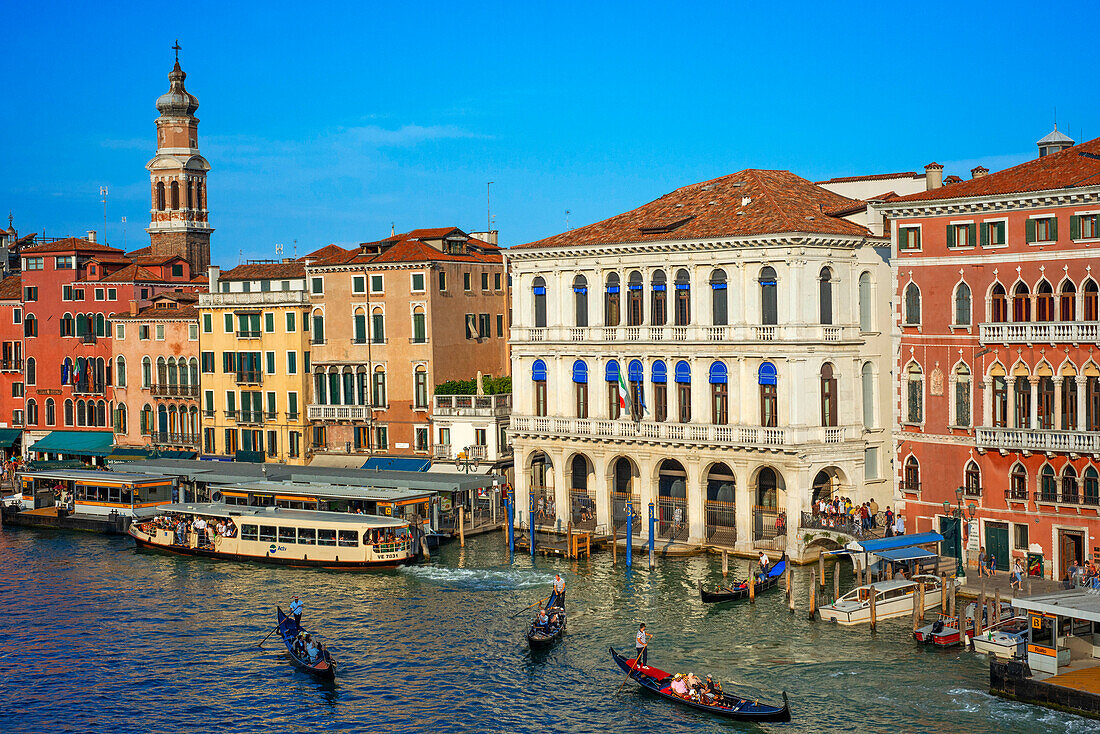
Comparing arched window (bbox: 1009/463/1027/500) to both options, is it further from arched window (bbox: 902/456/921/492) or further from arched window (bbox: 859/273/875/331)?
arched window (bbox: 859/273/875/331)

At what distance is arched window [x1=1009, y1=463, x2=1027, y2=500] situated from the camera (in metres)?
48.7

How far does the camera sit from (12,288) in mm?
92688

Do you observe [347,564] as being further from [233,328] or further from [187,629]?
[233,328]

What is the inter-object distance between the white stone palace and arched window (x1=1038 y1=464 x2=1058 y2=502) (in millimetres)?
8694

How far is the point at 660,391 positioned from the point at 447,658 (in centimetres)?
1896

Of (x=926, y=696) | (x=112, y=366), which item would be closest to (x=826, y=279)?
(x=926, y=696)

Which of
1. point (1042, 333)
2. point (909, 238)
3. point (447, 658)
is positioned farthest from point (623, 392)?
point (447, 658)

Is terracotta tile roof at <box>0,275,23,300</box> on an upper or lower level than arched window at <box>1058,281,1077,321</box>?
upper

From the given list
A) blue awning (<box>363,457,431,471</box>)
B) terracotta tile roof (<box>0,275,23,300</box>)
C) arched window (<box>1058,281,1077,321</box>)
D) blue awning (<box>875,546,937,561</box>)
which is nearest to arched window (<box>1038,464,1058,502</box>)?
blue awning (<box>875,546,937,561</box>)

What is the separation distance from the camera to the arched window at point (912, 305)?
173 ft

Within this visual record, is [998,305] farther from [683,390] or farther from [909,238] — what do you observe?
[683,390]

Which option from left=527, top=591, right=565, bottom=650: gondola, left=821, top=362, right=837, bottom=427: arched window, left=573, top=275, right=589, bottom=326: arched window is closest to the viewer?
left=527, top=591, right=565, bottom=650: gondola

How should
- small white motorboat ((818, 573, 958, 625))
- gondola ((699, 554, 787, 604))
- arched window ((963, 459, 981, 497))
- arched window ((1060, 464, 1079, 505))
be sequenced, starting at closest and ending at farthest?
small white motorboat ((818, 573, 958, 625))
arched window ((1060, 464, 1079, 505))
gondola ((699, 554, 787, 604))
arched window ((963, 459, 981, 497))

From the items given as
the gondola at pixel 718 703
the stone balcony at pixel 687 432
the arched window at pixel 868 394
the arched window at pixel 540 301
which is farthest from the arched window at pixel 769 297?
the gondola at pixel 718 703
